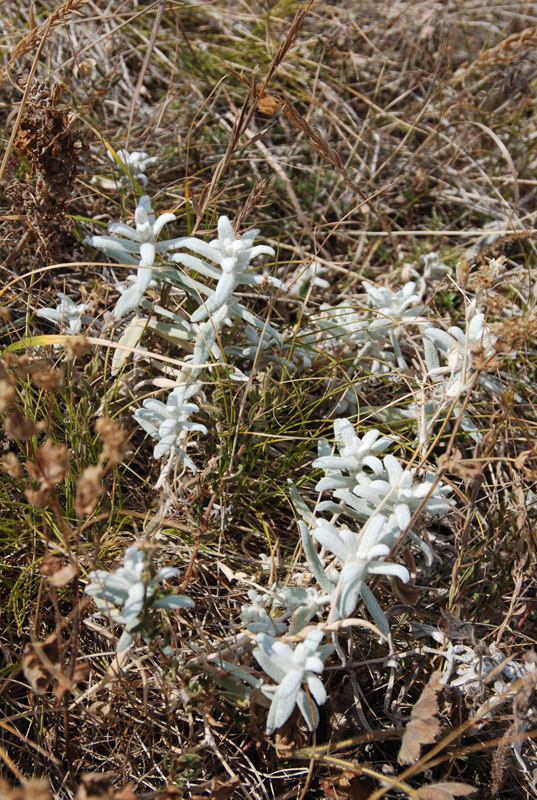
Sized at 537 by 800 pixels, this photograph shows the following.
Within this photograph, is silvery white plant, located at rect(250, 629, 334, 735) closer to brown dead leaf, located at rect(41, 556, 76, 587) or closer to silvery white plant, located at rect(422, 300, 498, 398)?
brown dead leaf, located at rect(41, 556, 76, 587)

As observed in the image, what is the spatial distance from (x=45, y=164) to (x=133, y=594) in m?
1.57

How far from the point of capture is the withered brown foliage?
2193mm

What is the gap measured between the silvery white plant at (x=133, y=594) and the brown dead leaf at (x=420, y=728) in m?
0.72

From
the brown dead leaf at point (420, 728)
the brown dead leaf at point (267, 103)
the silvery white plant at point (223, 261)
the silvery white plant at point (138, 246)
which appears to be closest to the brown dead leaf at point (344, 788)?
Answer: the brown dead leaf at point (420, 728)

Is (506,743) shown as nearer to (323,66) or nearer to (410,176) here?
(410,176)

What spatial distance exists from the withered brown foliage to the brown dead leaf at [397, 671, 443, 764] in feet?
6.49

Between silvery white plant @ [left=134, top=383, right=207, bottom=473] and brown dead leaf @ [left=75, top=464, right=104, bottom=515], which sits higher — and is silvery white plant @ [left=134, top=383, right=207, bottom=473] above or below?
below

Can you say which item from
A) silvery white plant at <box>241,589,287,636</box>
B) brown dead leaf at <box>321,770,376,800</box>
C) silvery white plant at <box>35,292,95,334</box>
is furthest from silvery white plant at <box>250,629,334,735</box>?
silvery white plant at <box>35,292,95,334</box>

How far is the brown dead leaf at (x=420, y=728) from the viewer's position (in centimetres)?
166

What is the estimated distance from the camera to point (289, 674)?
5.35ft

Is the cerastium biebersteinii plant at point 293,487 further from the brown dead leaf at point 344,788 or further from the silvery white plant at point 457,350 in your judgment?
the brown dead leaf at point 344,788

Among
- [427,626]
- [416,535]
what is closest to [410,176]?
[416,535]

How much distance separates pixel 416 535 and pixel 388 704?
0.51 meters

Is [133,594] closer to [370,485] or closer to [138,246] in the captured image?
[370,485]
